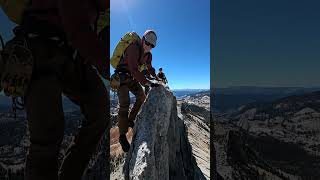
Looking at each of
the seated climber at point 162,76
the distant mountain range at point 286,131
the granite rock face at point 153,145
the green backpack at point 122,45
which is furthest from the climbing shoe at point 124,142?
the distant mountain range at point 286,131

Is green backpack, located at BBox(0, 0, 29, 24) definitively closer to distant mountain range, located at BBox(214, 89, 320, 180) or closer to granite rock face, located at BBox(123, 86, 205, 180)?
granite rock face, located at BBox(123, 86, 205, 180)

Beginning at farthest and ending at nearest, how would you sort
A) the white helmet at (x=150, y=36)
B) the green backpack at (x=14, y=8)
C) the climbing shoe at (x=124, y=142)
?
the climbing shoe at (x=124, y=142) → the white helmet at (x=150, y=36) → the green backpack at (x=14, y=8)

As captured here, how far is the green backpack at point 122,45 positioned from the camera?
898cm

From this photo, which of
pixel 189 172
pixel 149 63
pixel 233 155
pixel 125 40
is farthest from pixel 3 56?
pixel 233 155

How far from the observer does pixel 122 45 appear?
9.27 metres

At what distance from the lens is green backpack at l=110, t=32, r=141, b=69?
29.5 feet

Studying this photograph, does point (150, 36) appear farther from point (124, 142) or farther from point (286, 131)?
point (286, 131)

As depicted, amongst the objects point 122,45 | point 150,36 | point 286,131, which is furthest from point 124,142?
point 286,131

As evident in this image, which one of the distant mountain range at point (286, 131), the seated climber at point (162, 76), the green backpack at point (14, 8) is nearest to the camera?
the green backpack at point (14, 8)

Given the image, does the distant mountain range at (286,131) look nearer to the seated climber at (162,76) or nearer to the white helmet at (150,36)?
the seated climber at (162,76)

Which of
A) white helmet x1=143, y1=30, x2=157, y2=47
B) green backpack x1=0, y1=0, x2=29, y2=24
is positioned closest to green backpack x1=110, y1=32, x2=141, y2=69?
white helmet x1=143, y1=30, x2=157, y2=47

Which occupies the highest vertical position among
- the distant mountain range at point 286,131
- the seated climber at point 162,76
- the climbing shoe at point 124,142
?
the seated climber at point 162,76

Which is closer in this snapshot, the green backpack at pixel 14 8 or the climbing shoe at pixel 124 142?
the green backpack at pixel 14 8

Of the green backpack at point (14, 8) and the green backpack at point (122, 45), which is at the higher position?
the green backpack at point (122, 45)
